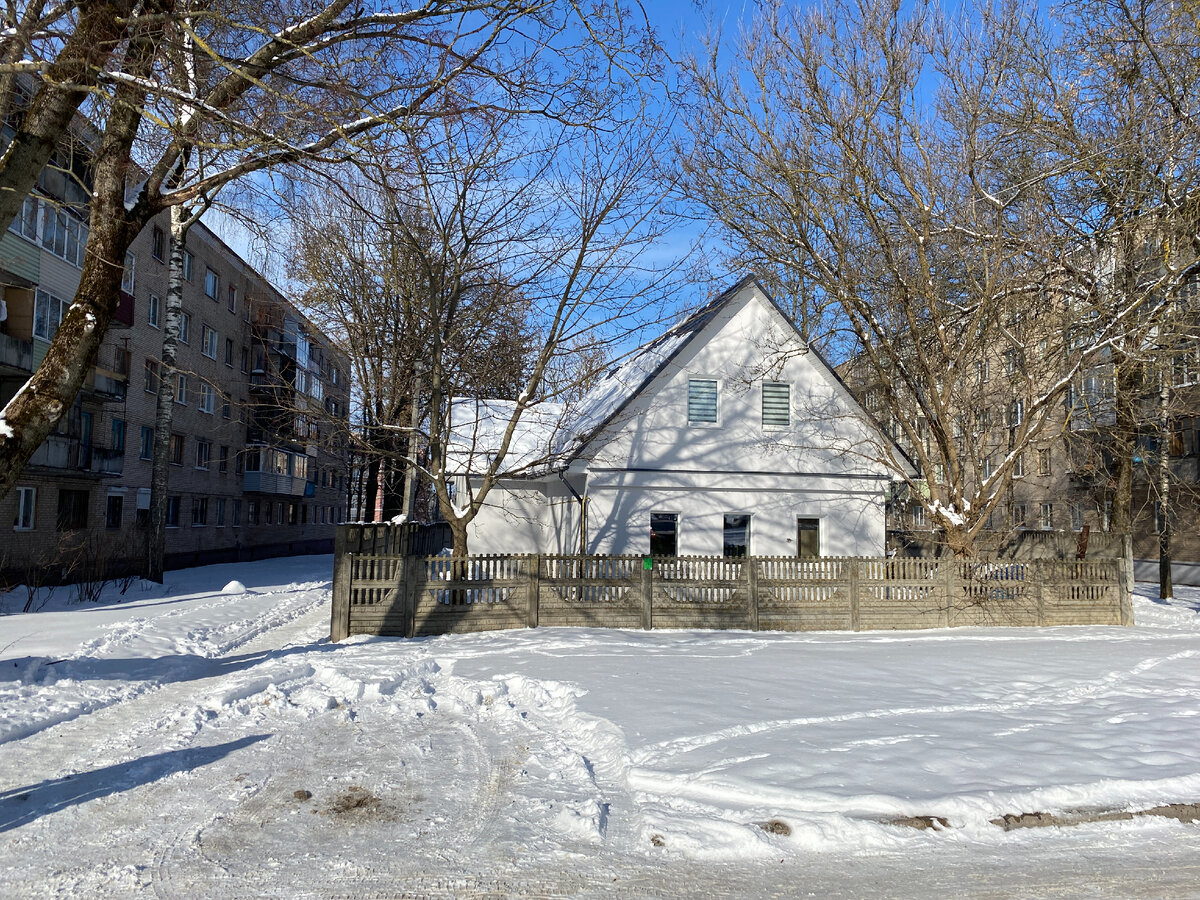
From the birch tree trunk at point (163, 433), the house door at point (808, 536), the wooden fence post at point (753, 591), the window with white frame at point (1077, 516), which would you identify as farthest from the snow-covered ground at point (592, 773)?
the window with white frame at point (1077, 516)

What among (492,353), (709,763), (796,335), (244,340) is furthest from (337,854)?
(244,340)

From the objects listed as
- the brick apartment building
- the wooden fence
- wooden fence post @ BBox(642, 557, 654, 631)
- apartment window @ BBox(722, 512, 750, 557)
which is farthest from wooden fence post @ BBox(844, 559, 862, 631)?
the brick apartment building

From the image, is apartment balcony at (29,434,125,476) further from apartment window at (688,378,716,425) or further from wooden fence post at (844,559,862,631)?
wooden fence post at (844,559,862,631)

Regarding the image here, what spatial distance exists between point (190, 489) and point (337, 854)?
36.8m

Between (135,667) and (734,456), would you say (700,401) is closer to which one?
(734,456)

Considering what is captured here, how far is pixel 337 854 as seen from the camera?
5219 mm

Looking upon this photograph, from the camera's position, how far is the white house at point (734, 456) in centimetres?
1983

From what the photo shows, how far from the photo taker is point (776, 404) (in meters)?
20.6

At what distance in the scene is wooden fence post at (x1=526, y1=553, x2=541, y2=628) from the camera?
1521cm

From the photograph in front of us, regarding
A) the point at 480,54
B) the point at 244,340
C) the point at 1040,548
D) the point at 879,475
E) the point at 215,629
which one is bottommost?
the point at 215,629

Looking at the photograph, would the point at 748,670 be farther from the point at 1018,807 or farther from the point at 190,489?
the point at 190,489

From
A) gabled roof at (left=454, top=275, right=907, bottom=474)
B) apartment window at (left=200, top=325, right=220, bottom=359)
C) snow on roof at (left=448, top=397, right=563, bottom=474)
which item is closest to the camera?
gabled roof at (left=454, top=275, right=907, bottom=474)

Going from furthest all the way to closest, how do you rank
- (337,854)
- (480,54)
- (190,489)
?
(190,489) → (480,54) → (337,854)

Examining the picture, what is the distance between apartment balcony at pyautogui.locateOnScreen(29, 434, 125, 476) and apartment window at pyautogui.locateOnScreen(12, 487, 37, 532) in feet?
3.65
